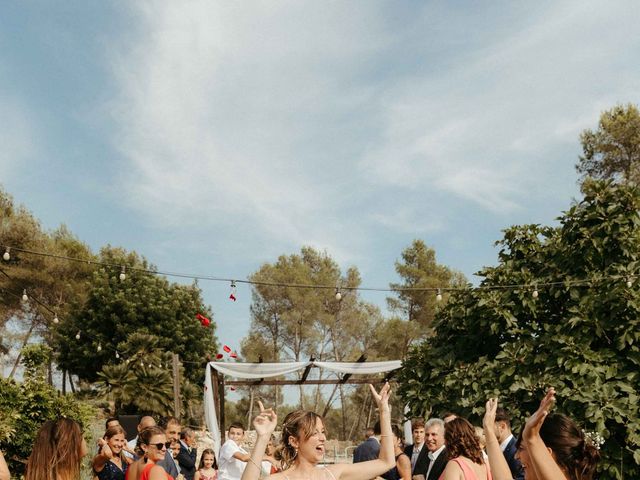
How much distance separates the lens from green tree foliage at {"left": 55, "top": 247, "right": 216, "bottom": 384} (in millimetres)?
30016

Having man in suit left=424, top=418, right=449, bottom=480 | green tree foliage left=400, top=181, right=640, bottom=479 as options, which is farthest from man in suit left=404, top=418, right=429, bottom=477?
green tree foliage left=400, top=181, right=640, bottom=479

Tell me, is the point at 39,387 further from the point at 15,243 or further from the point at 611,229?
the point at 15,243

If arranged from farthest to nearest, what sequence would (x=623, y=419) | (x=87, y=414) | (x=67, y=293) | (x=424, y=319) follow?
(x=424, y=319)
(x=67, y=293)
(x=87, y=414)
(x=623, y=419)

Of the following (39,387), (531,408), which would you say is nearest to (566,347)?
(531,408)

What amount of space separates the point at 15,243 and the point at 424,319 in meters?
21.6

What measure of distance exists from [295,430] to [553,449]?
1.34m

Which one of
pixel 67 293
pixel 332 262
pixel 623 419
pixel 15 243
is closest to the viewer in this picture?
pixel 623 419

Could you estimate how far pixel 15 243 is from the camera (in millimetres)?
32656

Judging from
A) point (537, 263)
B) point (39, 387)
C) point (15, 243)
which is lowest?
point (39, 387)

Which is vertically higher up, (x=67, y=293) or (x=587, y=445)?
(x=67, y=293)

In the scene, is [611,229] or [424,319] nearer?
[611,229]

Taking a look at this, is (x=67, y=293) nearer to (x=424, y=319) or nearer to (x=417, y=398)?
(x=424, y=319)

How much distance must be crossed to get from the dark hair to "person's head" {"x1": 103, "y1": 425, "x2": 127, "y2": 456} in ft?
9.86

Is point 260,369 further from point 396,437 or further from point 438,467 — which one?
point 438,467
